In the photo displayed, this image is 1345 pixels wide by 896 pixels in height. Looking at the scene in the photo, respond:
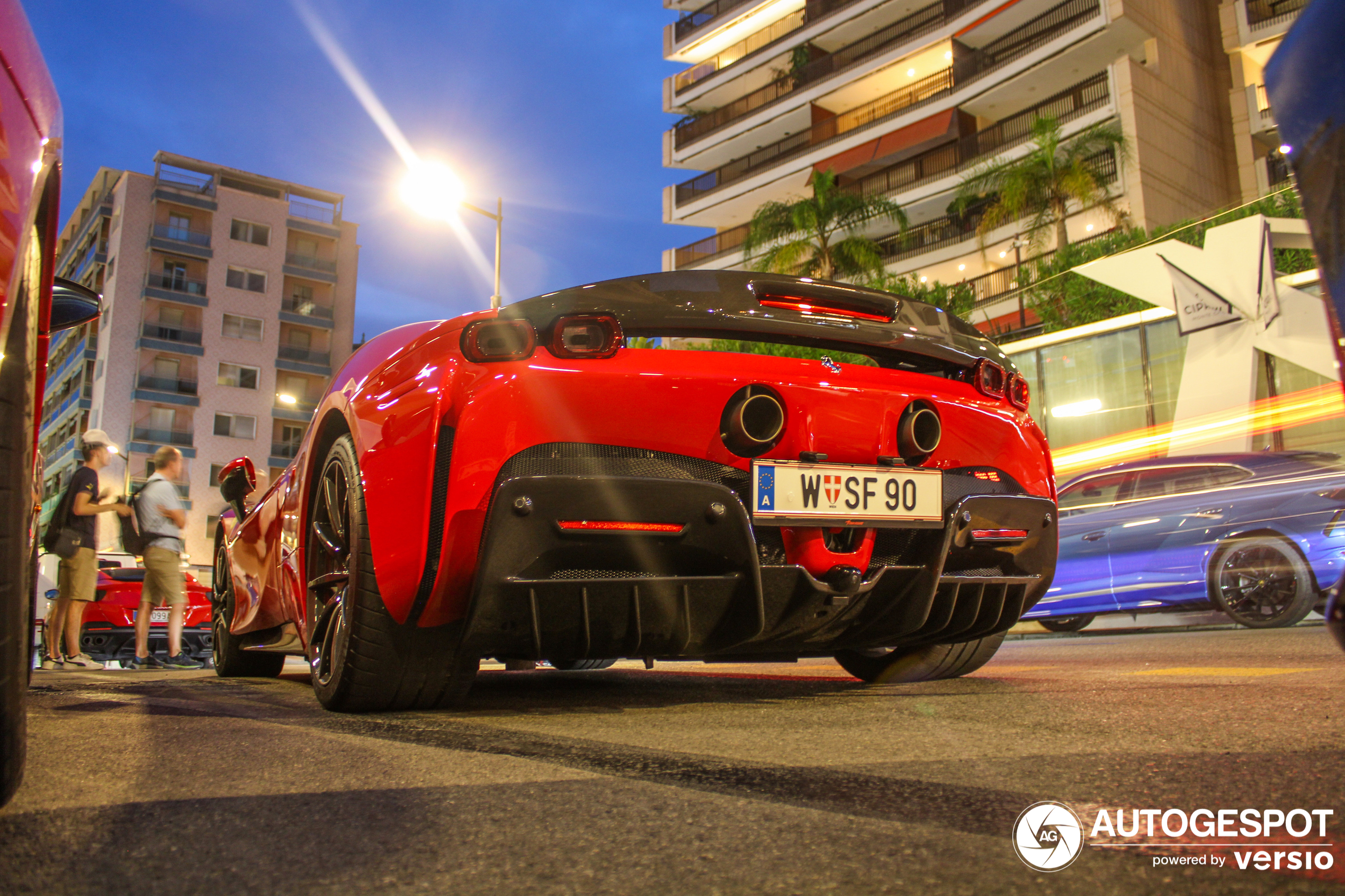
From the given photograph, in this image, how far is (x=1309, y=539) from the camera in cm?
686

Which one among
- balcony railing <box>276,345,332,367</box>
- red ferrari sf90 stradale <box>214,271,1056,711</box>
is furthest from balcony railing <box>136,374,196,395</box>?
red ferrari sf90 stradale <box>214,271,1056,711</box>

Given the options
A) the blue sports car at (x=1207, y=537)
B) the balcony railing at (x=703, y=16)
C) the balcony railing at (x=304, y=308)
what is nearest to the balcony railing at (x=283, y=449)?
the balcony railing at (x=304, y=308)

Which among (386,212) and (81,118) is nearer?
(386,212)

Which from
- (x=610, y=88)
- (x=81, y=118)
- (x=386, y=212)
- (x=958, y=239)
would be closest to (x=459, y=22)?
(x=610, y=88)

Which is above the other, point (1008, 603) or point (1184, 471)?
point (1184, 471)

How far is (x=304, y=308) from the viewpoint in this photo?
175 ft

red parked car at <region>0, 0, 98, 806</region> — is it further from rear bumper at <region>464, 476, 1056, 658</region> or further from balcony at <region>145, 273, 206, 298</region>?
balcony at <region>145, 273, 206, 298</region>

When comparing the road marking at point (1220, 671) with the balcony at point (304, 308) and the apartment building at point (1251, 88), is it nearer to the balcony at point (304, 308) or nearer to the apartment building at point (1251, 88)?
the apartment building at point (1251, 88)

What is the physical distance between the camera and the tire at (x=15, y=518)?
4.43 ft

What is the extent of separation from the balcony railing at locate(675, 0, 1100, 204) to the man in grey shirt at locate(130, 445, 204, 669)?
35481 millimetres

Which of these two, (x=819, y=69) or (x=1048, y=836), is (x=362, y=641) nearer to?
(x=1048, y=836)

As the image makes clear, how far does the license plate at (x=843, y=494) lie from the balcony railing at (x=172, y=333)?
52623mm

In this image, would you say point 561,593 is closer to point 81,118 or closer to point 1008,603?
point 1008,603

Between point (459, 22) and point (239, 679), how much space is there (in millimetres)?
198558
